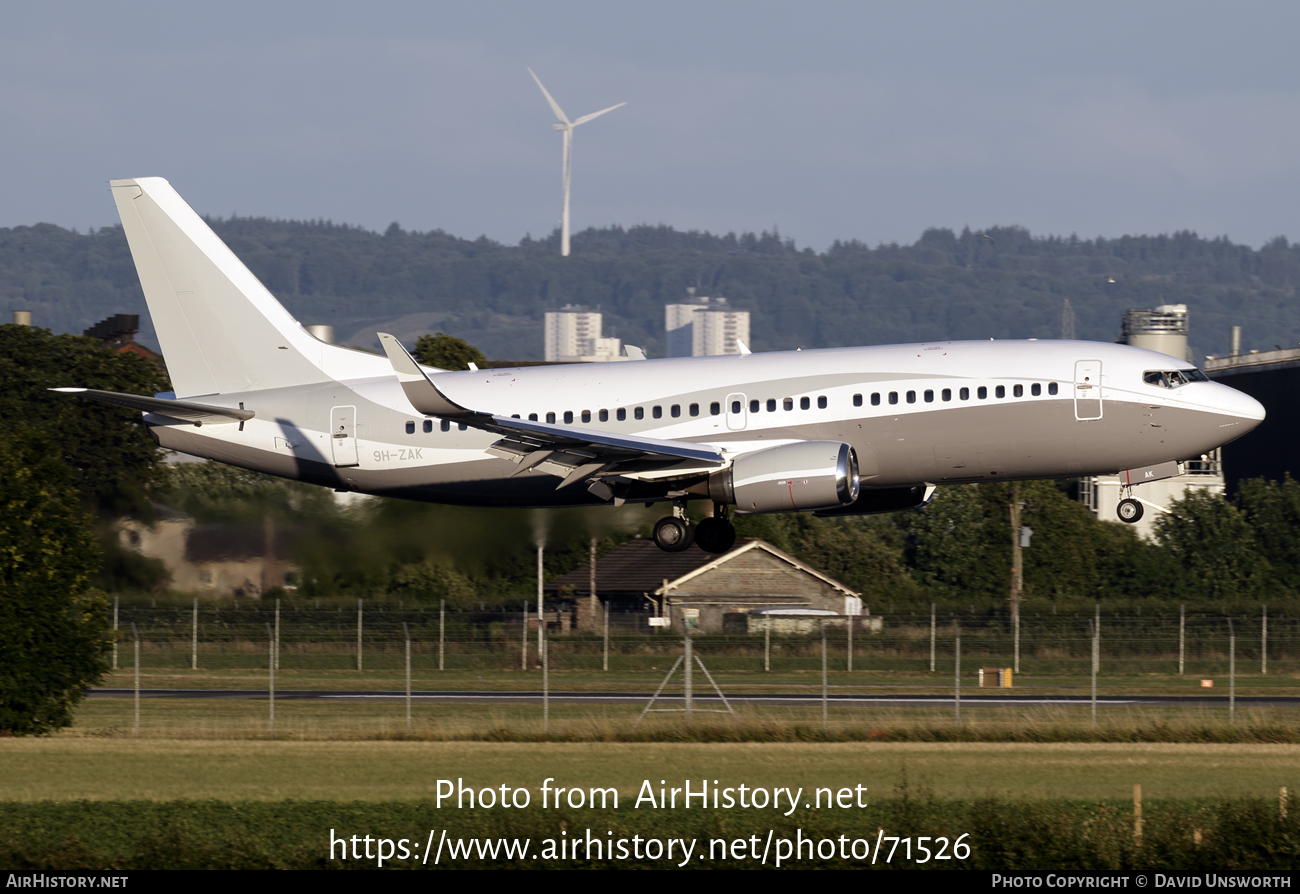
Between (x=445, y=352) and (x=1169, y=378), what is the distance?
6494 cm

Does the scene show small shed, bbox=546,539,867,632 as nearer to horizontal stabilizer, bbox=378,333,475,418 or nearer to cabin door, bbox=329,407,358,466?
cabin door, bbox=329,407,358,466

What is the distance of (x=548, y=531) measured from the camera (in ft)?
151

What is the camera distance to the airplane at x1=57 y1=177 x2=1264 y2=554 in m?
38.3

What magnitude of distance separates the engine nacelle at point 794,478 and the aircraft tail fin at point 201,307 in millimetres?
12749

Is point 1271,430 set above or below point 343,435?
above

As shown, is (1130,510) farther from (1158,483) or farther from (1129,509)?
(1158,483)

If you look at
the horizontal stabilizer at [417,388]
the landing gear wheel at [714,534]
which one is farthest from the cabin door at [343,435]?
the landing gear wheel at [714,534]

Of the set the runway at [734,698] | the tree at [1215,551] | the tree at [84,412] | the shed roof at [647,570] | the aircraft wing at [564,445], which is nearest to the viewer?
the aircraft wing at [564,445]

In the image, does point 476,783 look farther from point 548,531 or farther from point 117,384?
point 117,384

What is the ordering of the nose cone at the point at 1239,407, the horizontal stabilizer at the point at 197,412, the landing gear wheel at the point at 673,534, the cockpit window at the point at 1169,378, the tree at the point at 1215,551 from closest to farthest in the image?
the nose cone at the point at 1239,407, the cockpit window at the point at 1169,378, the landing gear wheel at the point at 673,534, the horizontal stabilizer at the point at 197,412, the tree at the point at 1215,551

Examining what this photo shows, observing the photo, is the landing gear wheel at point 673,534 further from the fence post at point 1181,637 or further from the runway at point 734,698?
the fence post at point 1181,637

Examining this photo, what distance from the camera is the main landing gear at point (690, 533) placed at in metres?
40.5

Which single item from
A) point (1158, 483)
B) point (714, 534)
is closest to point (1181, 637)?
point (714, 534)

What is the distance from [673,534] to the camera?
133 ft
